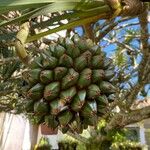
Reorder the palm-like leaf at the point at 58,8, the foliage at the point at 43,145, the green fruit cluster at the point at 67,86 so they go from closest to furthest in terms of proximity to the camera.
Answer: the palm-like leaf at the point at 58,8, the green fruit cluster at the point at 67,86, the foliage at the point at 43,145

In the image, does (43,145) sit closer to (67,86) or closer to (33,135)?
(33,135)

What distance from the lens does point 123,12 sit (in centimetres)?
118

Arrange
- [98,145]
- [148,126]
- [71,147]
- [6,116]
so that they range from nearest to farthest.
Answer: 1. [98,145]
2. [6,116]
3. [71,147]
4. [148,126]

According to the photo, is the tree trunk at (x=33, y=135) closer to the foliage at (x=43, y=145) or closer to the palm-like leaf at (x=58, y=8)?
the foliage at (x=43, y=145)

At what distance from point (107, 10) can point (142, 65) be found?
1679 millimetres

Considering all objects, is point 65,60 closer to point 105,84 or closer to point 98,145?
point 105,84

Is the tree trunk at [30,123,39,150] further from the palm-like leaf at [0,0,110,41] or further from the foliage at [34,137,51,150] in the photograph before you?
the palm-like leaf at [0,0,110,41]

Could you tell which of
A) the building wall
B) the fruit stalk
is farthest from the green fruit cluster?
the building wall

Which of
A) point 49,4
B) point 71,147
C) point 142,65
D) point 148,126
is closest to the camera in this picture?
point 49,4

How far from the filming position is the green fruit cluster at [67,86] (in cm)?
122

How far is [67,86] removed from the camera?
1238 millimetres

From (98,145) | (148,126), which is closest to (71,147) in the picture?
(148,126)

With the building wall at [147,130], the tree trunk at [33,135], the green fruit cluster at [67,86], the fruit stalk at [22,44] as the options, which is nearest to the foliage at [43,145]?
the tree trunk at [33,135]

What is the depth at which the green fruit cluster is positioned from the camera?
1.22m
